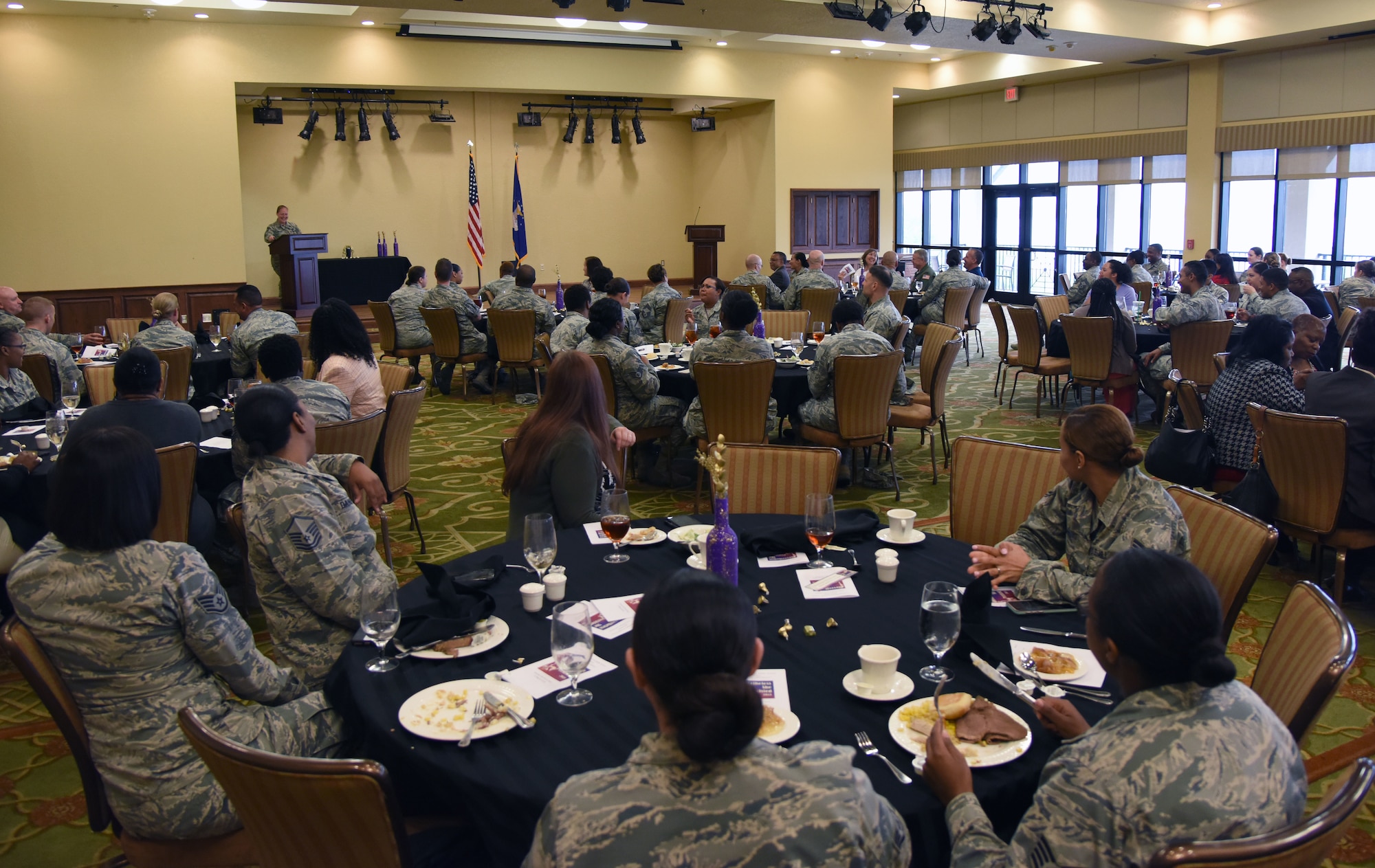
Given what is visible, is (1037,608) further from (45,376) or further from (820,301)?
(820,301)

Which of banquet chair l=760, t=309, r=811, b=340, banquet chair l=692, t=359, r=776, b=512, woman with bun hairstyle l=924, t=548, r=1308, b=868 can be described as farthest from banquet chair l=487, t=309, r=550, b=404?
woman with bun hairstyle l=924, t=548, r=1308, b=868

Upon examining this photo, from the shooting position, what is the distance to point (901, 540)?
309 centimetres

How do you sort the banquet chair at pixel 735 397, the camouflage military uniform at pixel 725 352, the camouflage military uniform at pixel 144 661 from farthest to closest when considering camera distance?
the camouflage military uniform at pixel 725 352 → the banquet chair at pixel 735 397 → the camouflage military uniform at pixel 144 661

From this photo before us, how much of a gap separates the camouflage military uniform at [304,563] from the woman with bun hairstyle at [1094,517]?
1.61 metres

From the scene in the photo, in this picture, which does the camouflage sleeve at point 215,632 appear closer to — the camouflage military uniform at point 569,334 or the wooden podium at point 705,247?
the camouflage military uniform at point 569,334

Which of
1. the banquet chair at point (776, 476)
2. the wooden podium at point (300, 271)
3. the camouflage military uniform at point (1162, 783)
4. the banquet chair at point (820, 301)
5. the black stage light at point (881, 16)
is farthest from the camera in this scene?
the wooden podium at point (300, 271)

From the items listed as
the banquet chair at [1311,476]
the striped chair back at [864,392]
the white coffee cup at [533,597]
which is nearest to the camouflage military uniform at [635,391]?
the striped chair back at [864,392]

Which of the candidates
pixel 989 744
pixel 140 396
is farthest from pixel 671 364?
pixel 989 744

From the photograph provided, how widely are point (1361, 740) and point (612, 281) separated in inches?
254

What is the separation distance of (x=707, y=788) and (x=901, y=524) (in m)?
1.82

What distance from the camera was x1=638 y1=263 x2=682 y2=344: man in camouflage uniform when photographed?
10242mm

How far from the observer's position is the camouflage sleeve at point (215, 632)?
2.31m

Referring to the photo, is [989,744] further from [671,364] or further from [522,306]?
[522,306]

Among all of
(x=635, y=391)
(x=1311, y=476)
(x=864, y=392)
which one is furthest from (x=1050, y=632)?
(x=635, y=391)
